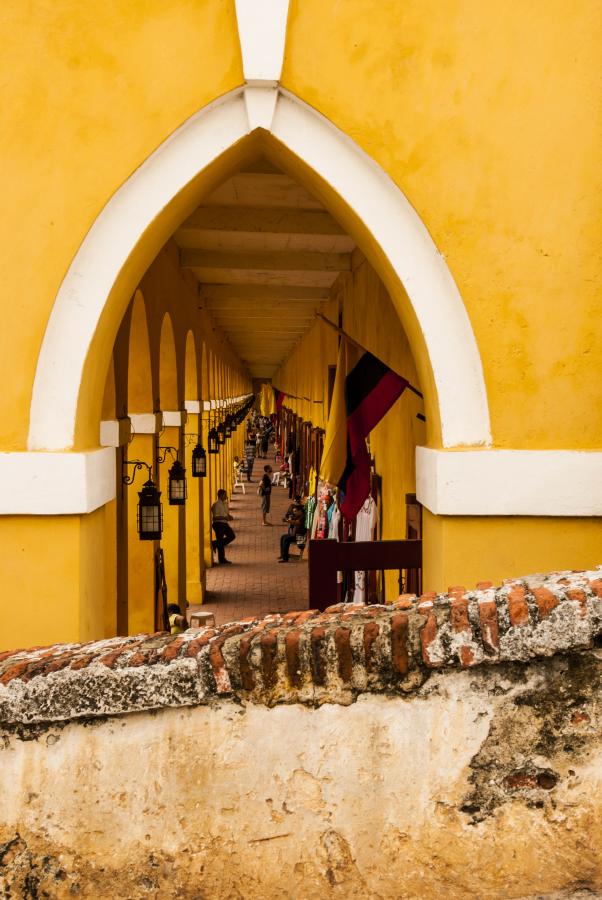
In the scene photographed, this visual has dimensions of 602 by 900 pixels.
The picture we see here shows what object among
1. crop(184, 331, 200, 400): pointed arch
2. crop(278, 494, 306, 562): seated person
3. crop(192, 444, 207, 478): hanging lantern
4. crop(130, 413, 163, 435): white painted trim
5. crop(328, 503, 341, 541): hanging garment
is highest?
crop(184, 331, 200, 400): pointed arch

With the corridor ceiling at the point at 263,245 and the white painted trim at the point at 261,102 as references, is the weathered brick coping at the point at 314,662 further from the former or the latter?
the corridor ceiling at the point at 263,245

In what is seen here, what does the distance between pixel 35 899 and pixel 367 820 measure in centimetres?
96

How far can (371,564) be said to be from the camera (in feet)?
15.0

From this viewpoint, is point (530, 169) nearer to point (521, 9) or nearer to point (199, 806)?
point (521, 9)

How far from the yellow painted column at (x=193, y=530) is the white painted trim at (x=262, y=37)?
875 cm

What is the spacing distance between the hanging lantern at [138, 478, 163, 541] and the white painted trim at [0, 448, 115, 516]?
3155 millimetres

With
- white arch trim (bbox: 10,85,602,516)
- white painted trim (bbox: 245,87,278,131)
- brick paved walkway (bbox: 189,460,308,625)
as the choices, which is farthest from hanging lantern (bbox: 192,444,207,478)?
white painted trim (bbox: 245,87,278,131)

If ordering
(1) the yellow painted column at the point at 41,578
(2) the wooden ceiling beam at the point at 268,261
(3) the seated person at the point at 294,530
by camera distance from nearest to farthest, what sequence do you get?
(1) the yellow painted column at the point at 41,578, (2) the wooden ceiling beam at the point at 268,261, (3) the seated person at the point at 294,530

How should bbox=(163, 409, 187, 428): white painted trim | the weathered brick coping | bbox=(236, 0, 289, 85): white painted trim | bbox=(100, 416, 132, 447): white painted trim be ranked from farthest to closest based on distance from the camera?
bbox=(163, 409, 187, 428): white painted trim < bbox=(100, 416, 132, 447): white painted trim < bbox=(236, 0, 289, 85): white painted trim < the weathered brick coping

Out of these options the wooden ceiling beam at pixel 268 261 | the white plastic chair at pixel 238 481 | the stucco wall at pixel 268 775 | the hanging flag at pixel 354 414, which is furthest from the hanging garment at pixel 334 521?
the white plastic chair at pixel 238 481

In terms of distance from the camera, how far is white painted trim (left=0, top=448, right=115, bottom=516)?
404cm

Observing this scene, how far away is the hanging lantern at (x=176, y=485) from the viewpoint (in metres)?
9.07

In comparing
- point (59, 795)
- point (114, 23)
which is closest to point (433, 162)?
point (114, 23)

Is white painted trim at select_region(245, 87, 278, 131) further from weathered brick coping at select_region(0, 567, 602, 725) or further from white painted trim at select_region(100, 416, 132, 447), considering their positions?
weathered brick coping at select_region(0, 567, 602, 725)
